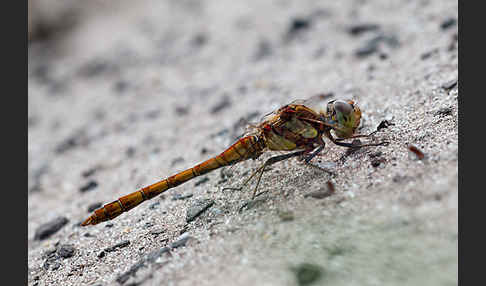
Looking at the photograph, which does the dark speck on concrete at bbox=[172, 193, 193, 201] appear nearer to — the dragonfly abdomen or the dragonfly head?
the dragonfly abdomen

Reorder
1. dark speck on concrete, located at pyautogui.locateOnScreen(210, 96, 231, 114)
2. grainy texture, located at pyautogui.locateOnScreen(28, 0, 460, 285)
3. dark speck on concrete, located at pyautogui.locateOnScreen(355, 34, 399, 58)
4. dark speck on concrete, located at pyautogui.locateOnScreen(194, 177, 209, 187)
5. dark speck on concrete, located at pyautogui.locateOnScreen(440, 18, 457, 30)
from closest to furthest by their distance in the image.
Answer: grainy texture, located at pyautogui.locateOnScreen(28, 0, 460, 285), dark speck on concrete, located at pyautogui.locateOnScreen(194, 177, 209, 187), dark speck on concrete, located at pyautogui.locateOnScreen(440, 18, 457, 30), dark speck on concrete, located at pyautogui.locateOnScreen(355, 34, 399, 58), dark speck on concrete, located at pyautogui.locateOnScreen(210, 96, 231, 114)

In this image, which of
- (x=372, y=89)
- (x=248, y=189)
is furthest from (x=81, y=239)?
(x=372, y=89)

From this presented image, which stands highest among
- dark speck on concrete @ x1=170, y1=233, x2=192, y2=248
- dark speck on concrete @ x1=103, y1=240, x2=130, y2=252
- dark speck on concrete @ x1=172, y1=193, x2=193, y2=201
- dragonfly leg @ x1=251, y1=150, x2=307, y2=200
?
dragonfly leg @ x1=251, y1=150, x2=307, y2=200

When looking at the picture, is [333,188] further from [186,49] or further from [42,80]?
[42,80]

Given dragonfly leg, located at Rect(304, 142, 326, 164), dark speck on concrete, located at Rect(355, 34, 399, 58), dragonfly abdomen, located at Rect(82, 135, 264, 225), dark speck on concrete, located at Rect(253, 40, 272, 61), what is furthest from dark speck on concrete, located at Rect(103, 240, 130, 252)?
dark speck on concrete, located at Rect(253, 40, 272, 61)

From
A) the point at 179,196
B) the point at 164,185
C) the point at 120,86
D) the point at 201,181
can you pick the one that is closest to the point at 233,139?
the point at 201,181

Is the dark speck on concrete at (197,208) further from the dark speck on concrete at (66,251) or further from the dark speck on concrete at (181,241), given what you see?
the dark speck on concrete at (66,251)

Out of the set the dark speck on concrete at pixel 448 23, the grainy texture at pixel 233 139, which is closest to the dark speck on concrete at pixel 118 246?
the grainy texture at pixel 233 139
